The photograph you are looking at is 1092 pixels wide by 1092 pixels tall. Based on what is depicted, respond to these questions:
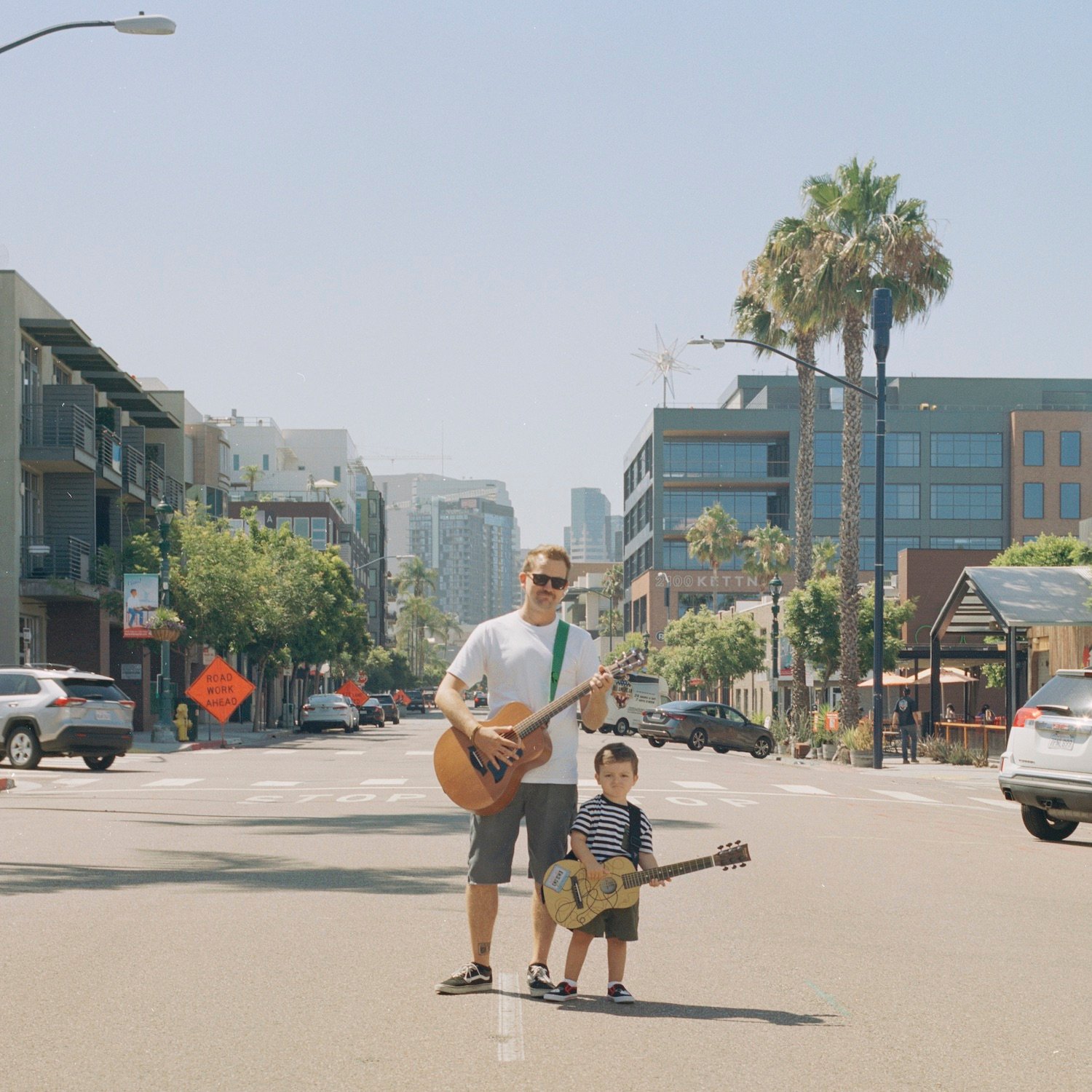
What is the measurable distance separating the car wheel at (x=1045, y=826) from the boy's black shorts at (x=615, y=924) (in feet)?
35.5

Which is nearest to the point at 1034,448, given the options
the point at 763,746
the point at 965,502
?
the point at 965,502

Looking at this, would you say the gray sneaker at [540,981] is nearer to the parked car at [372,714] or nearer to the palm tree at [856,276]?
the palm tree at [856,276]

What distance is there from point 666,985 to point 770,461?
348 ft

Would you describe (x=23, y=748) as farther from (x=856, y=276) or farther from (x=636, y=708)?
(x=636, y=708)

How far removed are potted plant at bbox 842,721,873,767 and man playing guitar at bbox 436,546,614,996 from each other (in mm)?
30771

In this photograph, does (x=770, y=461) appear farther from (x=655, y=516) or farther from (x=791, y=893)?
(x=791, y=893)

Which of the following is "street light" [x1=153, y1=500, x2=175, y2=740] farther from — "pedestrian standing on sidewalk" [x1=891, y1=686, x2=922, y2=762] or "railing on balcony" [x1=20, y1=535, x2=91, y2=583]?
"pedestrian standing on sidewalk" [x1=891, y1=686, x2=922, y2=762]

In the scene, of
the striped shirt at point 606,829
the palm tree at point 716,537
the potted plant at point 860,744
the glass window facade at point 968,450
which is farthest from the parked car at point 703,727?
the glass window facade at point 968,450

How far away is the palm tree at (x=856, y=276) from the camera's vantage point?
40.1 metres

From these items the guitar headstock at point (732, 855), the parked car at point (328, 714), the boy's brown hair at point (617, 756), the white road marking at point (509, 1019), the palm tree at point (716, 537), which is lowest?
the parked car at point (328, 714)

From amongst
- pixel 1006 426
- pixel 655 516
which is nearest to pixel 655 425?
pixel 655 516

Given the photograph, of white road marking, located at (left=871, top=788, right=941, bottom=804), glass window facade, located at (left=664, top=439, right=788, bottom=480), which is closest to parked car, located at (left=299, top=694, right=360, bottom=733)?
white road marking, located at (left=871, top=788, right=941, bottom=804)

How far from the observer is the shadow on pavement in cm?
1164

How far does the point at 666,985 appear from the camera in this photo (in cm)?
793
